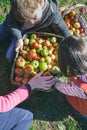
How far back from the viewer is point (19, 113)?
4129 millimetres

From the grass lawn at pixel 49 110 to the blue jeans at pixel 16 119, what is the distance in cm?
36

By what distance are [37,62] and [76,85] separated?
2.55ft

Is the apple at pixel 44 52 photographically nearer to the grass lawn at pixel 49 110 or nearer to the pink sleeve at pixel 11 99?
the grass lawn at pixel 49 110

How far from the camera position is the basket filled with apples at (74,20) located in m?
4.97

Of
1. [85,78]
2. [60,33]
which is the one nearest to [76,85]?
[85,78]

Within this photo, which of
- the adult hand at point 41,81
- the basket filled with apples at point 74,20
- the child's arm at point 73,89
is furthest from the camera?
the basket filled with apples at point 74,20

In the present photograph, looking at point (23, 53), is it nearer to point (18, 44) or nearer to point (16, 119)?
point (18, 44)

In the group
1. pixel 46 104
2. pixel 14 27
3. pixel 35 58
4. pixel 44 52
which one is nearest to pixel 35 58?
pixel 35 58

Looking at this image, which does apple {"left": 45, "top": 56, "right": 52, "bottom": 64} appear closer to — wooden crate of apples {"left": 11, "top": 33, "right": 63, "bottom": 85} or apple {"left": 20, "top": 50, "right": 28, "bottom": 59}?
wooden crate of apples {"left": 11, "top": 33, "right": 63, "bottom": 85}

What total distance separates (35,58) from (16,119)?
0.88 m

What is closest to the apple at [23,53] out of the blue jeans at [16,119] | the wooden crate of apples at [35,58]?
the wooden crate of apples at [35,58]

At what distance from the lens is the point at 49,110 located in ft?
15.1

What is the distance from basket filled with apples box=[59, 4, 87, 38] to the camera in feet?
16.3

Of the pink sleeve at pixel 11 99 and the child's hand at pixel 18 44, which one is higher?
the child's hand at pixel 18 44
